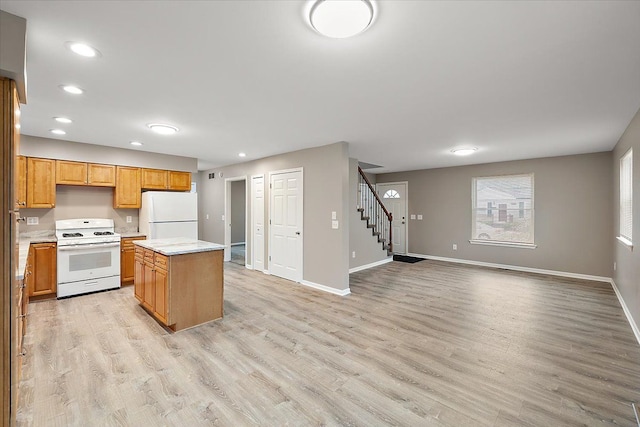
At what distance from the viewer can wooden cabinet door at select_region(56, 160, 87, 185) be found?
471cm

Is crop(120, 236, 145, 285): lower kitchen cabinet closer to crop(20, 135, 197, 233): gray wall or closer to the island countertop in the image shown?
crop(20, 135, 197, 233): gray wall

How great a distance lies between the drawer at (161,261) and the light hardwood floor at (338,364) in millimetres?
722

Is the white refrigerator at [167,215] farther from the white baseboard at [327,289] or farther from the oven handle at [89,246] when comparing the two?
the white baseboard at [327,289]

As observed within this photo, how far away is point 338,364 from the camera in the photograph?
2574mm

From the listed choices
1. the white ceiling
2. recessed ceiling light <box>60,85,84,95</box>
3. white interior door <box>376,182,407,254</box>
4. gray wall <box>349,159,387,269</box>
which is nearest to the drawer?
the white ceiling

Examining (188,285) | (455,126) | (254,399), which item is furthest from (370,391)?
(455,126)

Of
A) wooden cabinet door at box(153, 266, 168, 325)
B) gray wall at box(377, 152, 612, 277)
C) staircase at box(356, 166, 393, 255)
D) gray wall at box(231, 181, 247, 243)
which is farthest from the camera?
gray wall at box(231, 181, 247, 243)

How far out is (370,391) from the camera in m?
2.20

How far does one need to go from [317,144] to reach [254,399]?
12.4 feet

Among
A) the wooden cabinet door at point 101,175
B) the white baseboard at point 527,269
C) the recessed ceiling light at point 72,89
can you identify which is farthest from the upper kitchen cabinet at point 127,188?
the white baseboard at point 527,269

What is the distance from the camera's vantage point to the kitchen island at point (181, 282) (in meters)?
3.22

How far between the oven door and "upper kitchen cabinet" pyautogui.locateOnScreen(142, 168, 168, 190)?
1.41m

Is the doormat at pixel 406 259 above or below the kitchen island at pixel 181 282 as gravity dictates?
below

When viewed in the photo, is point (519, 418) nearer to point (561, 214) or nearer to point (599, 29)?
point (599, 29)
